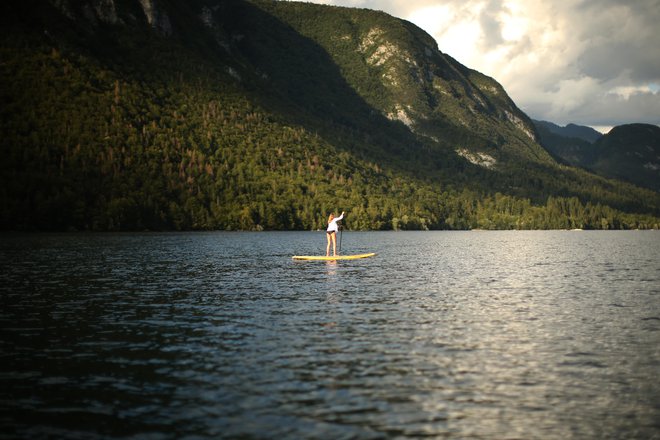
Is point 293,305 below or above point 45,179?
below

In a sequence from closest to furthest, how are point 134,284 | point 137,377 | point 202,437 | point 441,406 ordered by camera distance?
point 202,437
point 441,406
point 137,377
point 134,284

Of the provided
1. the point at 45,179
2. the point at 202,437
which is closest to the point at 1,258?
the point at 202,437

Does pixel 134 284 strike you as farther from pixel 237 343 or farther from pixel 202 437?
pixel 202 437

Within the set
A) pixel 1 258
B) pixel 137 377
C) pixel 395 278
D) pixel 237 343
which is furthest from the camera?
pixel 1 258

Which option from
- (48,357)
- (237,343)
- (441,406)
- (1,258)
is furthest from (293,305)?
(1,258)

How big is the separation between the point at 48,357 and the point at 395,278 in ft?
120

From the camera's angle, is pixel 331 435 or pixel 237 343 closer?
pixel 331 435

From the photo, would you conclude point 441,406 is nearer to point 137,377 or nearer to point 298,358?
point 298,358

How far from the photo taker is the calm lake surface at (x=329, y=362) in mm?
15562

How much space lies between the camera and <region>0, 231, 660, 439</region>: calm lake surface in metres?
15.6

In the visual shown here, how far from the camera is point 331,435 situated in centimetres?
1452

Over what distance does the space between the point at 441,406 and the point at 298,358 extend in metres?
7.25

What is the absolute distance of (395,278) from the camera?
5491 cm

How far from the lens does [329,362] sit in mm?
21906
